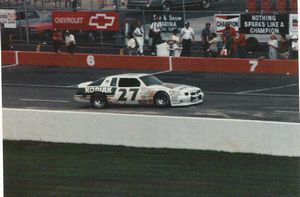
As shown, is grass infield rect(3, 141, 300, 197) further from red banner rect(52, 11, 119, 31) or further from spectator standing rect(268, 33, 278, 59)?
red banner rect(52, 11, 119, 31)

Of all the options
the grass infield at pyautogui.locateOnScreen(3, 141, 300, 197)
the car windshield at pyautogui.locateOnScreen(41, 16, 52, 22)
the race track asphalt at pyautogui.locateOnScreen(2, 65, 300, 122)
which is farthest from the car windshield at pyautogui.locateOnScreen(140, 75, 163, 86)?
the car windshield at pyautogui.locateOnScreen(41, 16, 52, 22)

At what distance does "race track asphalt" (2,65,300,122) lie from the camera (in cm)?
958

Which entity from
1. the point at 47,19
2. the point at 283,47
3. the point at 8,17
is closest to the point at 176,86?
the point at 47,19

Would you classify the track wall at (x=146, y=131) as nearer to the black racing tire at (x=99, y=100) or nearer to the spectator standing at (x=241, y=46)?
the black racing tire at (x=99, y=100)

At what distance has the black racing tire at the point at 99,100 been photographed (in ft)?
34.0

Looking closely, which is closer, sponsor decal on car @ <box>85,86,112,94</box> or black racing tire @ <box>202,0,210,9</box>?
sponsor decal on car @ <box>85,86,112,94</box>

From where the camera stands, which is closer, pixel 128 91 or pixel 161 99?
pixel 128 91

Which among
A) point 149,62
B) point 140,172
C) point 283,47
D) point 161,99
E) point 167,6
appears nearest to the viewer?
point 140,172

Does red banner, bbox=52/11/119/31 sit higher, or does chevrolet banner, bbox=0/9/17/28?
chevrolet banner, bbox=0/9/17/28

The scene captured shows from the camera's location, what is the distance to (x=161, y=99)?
1120 centimetres

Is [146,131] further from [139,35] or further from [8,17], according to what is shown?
[8,17]

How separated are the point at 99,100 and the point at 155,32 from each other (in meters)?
1.20

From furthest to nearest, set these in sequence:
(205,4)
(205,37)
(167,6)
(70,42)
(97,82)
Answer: (167,6), (205,4), (205,37), (97,82), (70,42)

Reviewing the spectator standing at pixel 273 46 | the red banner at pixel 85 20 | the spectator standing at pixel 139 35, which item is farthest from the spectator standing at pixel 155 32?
the spectator standing at pixel 273 46
